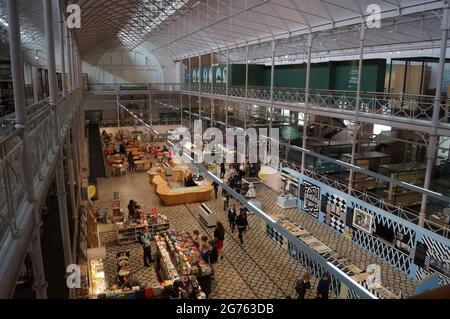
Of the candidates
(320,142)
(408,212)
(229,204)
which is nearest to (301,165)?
(320,142)

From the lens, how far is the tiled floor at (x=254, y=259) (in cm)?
1011

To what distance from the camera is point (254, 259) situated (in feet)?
38.6

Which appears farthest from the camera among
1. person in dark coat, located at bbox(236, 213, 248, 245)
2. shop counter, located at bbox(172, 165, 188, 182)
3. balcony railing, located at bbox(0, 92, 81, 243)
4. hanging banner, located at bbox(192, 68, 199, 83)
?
hanging banner, located at bbox(192, 68, 199, 83)

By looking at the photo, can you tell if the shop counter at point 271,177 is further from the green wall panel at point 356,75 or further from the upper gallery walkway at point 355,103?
the green wall panel at point 356,75

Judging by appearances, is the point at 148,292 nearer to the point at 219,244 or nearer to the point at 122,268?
the point at 122,268

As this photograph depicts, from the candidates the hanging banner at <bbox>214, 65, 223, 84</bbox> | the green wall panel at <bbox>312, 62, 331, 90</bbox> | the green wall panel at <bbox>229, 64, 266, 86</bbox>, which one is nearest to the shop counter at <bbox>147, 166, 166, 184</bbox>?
the green wall panel at <bbox>229, 64, 266, 86</bbox>

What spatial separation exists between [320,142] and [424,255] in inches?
337

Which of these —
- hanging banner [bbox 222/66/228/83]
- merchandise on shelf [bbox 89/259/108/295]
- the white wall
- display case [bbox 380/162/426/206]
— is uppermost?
the white wall

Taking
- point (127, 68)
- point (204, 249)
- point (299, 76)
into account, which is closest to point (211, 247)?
point (204, 249)

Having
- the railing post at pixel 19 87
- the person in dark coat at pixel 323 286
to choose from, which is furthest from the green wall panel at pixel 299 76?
the railing post at pixel 19 87

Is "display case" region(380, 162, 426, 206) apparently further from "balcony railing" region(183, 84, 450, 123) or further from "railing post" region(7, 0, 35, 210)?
"railing post" region(7, 0, 35, 210)

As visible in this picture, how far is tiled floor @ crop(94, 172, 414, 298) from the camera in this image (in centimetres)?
1011
